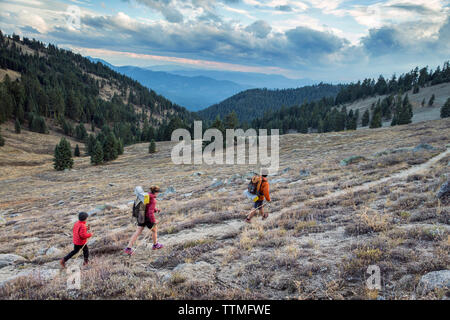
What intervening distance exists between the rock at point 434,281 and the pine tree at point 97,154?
203ft

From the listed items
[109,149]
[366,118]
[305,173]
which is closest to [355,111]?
[366,118]

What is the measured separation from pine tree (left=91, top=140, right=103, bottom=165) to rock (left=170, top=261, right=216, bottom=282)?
190 feet

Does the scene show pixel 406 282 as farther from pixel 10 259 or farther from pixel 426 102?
pixel 426 102

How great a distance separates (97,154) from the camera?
2217 inches

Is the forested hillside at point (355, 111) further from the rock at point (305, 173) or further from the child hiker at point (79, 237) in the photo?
the child hiker at point (79, 237)

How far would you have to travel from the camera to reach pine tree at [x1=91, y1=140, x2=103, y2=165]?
5591cm

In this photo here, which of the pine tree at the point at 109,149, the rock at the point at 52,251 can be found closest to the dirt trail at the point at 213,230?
the rock at the point at 52,251

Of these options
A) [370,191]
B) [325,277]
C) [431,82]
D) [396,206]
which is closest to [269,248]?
[325,277]

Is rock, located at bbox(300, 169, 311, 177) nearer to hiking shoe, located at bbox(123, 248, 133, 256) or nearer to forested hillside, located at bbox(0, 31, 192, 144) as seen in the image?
hiking shoe, located at bbox(123, 248, 133, 256)

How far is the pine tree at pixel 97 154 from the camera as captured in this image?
183 feet

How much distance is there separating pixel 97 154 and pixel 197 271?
2321 inches

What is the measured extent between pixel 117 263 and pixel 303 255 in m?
5.18

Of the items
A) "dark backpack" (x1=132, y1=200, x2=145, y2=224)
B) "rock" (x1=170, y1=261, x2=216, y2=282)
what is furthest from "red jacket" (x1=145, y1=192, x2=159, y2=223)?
"rock" (x1=170, y1=261, x2=216, y2=282)

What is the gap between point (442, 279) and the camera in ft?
13.8
